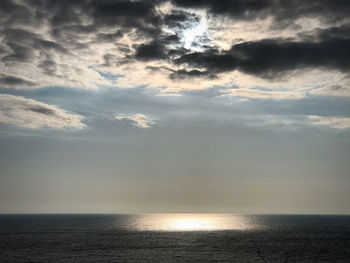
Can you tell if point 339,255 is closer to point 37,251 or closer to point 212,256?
point 212,256

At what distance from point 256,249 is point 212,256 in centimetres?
2057

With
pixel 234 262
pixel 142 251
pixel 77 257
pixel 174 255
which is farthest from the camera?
pixel 142 251

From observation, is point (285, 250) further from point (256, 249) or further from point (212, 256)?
point (212, 256)

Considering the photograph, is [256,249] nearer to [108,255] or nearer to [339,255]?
[339,255]

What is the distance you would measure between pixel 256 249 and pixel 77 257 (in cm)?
4761

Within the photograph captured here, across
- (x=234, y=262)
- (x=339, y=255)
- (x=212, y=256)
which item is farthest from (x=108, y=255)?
(x=339, y=255)

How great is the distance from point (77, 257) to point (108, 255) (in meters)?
7.49

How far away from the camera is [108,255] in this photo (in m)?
78.0

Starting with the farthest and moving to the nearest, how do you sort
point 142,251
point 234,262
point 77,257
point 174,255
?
point 142,251 → point 174,255 → point 77,257 → point 234,262

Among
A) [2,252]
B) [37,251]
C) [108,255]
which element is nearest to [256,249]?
[108,255]

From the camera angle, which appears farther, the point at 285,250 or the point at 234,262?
the point at 285,250

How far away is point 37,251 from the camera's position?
83625 mm

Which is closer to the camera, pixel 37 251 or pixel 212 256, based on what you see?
pixel 212 256

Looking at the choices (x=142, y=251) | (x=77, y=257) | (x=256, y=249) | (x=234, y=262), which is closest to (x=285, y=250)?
(x=256, y=249)
